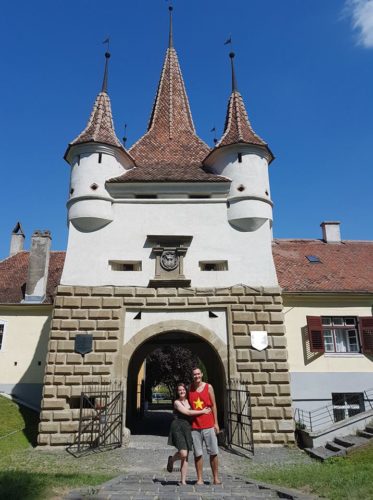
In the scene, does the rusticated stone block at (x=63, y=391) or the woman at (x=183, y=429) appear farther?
the rusticated stone block at (x=63, y=391)

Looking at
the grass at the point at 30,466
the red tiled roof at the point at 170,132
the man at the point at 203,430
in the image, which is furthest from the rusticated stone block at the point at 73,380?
the red tiled roof at the point at 170,132

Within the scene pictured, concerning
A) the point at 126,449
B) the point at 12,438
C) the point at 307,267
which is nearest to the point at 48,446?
the point at 12,438

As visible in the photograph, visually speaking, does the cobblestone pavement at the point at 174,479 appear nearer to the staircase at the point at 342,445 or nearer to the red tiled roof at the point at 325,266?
the staircase at the point at 342,445

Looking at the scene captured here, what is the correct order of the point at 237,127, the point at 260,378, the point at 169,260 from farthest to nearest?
1. the point at 237,127
2. the point at 169,260
3. the point at 260,378

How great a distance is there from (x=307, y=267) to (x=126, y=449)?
11.0 m

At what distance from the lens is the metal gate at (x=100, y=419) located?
12.1 metres

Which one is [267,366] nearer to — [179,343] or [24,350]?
[179,343]

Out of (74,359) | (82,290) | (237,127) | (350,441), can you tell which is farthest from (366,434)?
(237,127)

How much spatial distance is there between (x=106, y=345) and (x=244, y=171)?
317 inches

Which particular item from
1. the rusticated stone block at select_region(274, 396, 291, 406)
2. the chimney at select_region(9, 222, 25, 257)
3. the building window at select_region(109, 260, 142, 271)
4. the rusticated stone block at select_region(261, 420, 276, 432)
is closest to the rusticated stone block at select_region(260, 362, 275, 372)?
the rusticated stone block at select_region(274, 396, 291, 406)

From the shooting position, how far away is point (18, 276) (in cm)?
2038

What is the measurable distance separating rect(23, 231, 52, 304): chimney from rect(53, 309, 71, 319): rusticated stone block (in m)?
5.17

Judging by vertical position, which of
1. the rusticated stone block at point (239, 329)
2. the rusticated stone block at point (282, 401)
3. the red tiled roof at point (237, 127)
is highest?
the red tiled roof at point (237, 127)

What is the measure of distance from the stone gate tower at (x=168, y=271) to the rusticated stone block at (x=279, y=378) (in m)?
0.03
